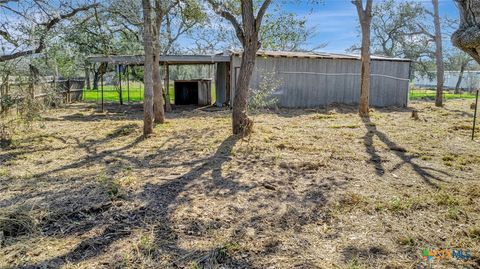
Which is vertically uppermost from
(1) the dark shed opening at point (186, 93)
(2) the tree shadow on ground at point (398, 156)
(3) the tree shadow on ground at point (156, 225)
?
(1) the dark shed opening at point (186, 93)

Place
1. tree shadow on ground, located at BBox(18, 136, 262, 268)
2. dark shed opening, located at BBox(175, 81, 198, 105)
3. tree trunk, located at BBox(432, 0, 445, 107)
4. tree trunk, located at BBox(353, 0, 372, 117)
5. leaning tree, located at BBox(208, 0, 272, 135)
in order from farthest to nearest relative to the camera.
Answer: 1. dark shed opening, located at BBox(175, 81, 198, 105)
2. tree trunk, located at BBox(432, 0, 445, 107)
3. tree trunk, located at BBox(353, 0, 372, 117)
4. leaning tree, located at BBox(208, 0, 272, 135)
5. tree shadow on ground, located at BBox(18, 136, 262, 268)

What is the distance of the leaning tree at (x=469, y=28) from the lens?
5.36ft

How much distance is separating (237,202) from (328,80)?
37.2 ft

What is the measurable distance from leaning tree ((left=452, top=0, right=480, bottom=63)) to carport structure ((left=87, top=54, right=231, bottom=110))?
9598mm

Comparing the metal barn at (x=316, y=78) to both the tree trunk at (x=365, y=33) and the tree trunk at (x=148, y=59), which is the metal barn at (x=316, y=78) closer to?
the tree trunk at (x=365, y=33)

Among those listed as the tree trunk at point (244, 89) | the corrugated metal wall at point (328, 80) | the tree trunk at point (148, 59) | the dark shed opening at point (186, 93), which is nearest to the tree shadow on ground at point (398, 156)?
the tree trunk at point (244, 89)

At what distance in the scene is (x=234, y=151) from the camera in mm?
5746

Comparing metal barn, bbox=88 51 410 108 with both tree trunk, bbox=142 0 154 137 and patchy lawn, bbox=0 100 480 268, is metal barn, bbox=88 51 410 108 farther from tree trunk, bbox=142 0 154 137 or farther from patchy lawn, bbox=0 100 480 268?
patchy lawn, bbox=0 100 480 268

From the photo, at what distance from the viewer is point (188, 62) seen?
13180 millimetres

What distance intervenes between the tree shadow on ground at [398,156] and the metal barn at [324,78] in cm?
582

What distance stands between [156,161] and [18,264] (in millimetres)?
2866

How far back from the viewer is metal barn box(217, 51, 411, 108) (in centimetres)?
1312

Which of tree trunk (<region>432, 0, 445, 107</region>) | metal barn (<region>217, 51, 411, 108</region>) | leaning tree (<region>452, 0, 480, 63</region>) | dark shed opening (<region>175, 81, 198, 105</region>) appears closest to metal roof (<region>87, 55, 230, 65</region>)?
metal barn (<region>217, 51, 411, 108</region>)

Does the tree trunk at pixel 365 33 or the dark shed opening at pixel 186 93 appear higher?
the tree trunk at pixel 365 33
